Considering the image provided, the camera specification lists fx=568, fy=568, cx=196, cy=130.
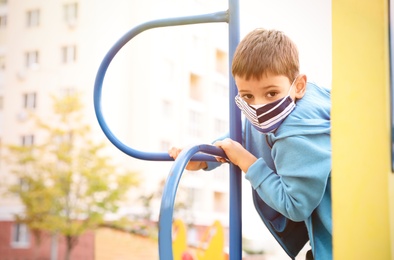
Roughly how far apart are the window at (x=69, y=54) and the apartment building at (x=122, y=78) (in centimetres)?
3

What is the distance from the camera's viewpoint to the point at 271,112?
3.99ft

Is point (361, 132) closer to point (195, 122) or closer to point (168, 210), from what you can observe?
point (168, 210)

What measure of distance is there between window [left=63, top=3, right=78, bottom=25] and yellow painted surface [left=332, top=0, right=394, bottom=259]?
570 inches

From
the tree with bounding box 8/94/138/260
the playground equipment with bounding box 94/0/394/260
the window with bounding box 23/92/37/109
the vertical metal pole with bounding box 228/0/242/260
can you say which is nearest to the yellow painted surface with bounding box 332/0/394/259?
the playground equipment with bounding box 94/0/394/260

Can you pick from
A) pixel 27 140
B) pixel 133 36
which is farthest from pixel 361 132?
pixel 27 140

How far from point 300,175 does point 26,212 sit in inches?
493

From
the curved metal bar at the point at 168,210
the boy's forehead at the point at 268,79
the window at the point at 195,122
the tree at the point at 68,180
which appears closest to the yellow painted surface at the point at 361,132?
the curved metal bar at the point at 168,210

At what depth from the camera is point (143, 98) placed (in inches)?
552

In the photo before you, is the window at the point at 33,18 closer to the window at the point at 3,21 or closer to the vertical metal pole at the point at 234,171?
the window at the point at 3,21

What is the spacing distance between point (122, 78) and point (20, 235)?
4856 mm

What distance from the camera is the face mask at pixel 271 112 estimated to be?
122cm

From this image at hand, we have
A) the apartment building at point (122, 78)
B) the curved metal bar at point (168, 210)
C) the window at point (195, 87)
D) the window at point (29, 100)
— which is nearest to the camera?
the curved metal bar at point (168, 210)

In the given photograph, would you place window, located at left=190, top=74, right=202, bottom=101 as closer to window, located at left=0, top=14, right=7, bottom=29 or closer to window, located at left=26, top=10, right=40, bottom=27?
window, located at left=26, top=10, right=40, bottom=27

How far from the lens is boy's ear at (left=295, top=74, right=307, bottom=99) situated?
1.29 meters
